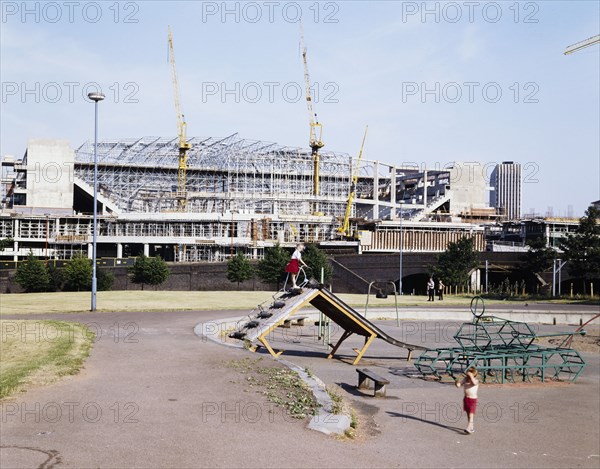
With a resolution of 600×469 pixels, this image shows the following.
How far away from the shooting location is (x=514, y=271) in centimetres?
7512

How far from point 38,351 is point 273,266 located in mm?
43470

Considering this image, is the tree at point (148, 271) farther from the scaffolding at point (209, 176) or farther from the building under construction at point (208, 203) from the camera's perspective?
the scaffolding at point (209, 176)

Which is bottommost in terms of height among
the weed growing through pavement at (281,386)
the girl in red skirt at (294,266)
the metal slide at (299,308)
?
the weed growing through pavement at (281,386)

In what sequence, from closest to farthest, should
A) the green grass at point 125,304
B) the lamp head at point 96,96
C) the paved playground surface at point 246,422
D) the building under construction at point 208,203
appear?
the paved playground surface at point 246,422, the lamp head at point 96,96, the green grass at point 125,304, the building under construction at point 208,203

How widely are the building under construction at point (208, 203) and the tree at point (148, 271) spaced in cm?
4387

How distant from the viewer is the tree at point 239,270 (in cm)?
6719

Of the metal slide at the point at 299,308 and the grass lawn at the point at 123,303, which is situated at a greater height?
the metal slide at the point at 299,308

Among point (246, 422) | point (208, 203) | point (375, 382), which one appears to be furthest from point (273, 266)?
point (208, 203)

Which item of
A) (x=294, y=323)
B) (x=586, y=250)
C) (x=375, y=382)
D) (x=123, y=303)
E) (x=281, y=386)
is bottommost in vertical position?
(x=294, y=323)

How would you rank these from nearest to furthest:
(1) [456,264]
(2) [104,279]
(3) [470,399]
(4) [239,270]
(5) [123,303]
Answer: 1. (3) [470,399]
2. (5) [123,303]
3. (2) [104,279]
4. (1) [456,264]
5. (4) [239,270]

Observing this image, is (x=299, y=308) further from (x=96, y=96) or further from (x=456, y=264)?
(x=456, y=264)

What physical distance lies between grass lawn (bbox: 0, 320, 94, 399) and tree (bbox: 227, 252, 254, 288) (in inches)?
1540

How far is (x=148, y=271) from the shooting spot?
6334 cm

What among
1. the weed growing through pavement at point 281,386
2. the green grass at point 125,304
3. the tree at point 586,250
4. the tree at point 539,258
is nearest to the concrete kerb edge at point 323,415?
the weed growing through pavement at point 281,386
